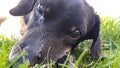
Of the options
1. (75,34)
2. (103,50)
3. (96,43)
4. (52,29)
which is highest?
(52,29)

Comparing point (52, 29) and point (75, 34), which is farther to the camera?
point (75, 34)

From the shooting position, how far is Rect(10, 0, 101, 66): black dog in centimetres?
310

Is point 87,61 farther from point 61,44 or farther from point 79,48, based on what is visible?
point 61,44

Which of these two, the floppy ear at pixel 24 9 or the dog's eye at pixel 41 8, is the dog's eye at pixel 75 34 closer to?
the dog's eye at pixel 41 8

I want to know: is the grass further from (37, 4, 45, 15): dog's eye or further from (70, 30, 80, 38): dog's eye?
(37, 4, 45, 15): dog's eye

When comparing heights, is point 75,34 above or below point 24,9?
below

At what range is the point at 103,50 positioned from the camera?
4.23 metres

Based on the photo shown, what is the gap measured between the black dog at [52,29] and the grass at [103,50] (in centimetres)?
13

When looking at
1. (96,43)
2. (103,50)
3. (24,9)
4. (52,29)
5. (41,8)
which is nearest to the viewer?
(52,29)

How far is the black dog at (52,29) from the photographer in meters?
3.10

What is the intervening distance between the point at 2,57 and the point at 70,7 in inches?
35.7

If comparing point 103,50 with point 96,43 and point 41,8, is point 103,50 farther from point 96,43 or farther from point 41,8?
point 41,8

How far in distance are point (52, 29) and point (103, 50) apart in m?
1.14

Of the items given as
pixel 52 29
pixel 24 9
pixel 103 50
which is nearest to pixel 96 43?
pixel 103 50
